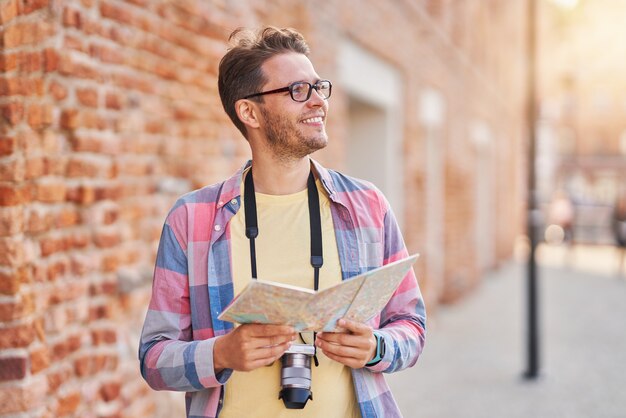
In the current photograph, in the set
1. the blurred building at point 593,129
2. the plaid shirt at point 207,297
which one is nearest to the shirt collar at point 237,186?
Result: the plaid shirt at point 207,297

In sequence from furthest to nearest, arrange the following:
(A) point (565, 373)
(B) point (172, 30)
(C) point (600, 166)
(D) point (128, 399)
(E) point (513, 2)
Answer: (C) point (600, 166) → (E) point (513, 2) → (A) point (565, 373) → (B) point (172, 30) → (D) point (128, 399)

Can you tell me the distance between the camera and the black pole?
24.0ft

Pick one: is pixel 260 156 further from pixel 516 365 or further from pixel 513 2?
pixel 513 2

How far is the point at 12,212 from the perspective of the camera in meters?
2.79

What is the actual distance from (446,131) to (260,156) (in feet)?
32.4

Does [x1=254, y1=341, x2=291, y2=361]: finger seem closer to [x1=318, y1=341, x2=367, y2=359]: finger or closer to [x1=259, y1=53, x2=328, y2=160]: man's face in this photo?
[x1=318, y1=341, x2=367, y2=359]: finger

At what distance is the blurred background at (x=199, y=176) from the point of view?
2.88 metres

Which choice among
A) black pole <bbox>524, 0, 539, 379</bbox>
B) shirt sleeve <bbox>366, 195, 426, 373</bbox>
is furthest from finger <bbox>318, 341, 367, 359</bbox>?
black pole <bbox>524, 0, 539, 379</bbox>

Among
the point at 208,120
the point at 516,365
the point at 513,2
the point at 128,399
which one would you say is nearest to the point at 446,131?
the point at 516,365

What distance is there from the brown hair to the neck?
19 cm

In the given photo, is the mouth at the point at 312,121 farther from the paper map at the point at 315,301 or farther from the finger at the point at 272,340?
the finger at the point at 272,340

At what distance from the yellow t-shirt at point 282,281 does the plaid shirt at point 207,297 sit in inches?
1.1

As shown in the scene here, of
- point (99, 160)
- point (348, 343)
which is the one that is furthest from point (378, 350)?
point (99, 160)

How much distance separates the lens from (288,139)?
2.08 m
